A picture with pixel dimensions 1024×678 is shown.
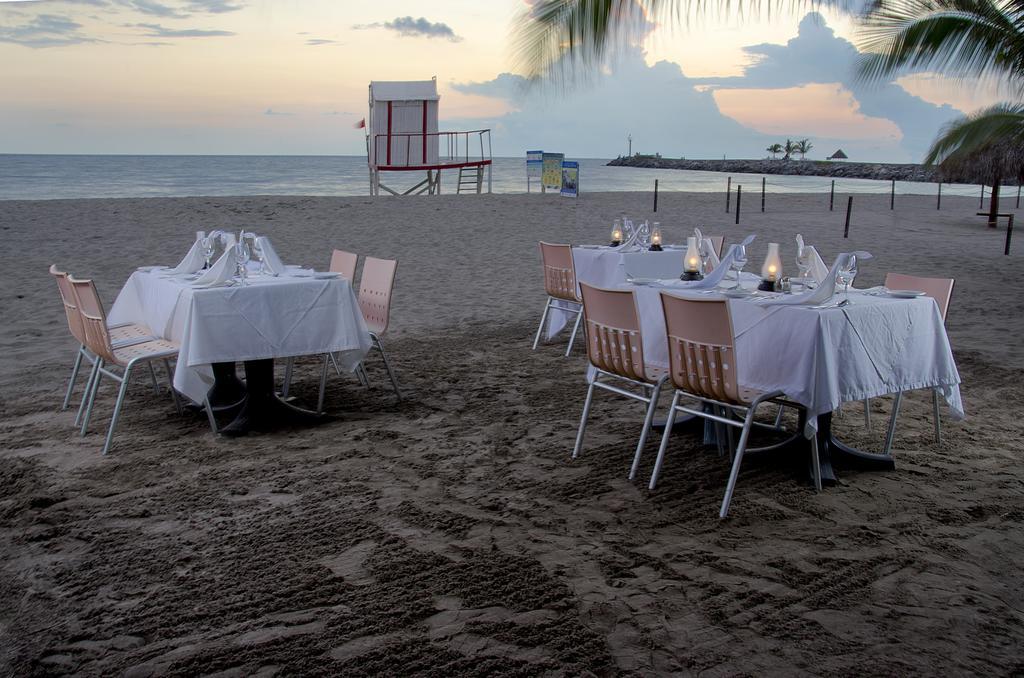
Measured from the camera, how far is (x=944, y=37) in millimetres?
7875

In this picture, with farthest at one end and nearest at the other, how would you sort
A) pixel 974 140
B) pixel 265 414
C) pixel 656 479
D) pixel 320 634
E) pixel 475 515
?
pixel 974 140
pixel 265 414
pixel 656 479
pixel 475 515
pixel 320 634

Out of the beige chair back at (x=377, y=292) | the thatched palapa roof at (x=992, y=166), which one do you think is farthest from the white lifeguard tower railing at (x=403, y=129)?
the beige chair back at (x=377, y=292)

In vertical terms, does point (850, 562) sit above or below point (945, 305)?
below

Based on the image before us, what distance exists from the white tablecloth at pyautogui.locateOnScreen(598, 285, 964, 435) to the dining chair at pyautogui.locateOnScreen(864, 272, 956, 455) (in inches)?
11.2

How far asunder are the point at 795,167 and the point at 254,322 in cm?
7926

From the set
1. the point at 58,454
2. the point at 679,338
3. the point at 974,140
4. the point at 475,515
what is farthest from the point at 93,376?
the point at 974,140

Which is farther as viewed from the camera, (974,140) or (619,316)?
(974,140)

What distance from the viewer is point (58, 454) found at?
177 inches

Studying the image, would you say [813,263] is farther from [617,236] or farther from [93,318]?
[93,318]

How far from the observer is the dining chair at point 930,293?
14.7ft

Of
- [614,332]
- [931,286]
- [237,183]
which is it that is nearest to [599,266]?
[931,286]

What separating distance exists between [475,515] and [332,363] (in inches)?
126

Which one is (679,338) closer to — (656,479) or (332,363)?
(656,479)

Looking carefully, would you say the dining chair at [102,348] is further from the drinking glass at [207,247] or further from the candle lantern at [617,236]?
the candle lantern at [617,236]
